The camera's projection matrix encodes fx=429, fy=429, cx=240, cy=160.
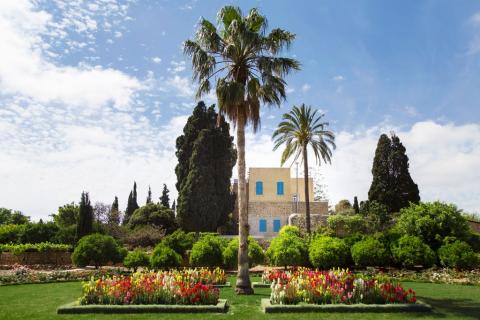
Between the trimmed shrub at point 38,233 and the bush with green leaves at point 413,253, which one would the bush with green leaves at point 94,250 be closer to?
the trimmed shrub at point 38,233

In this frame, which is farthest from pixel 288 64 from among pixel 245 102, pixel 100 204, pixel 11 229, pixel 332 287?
pixel 100 204

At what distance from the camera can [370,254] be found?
889 inches

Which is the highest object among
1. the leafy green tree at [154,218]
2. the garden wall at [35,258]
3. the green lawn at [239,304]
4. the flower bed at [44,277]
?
the leafy green tree at [154,218]

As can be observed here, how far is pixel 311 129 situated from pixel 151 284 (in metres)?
21.3

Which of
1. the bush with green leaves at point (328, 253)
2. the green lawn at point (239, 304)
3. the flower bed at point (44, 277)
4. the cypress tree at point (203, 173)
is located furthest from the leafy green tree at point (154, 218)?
the green lawn at point (239, 304)

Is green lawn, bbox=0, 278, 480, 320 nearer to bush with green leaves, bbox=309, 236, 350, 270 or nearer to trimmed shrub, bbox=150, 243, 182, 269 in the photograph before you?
trimmed shrub, bbox=150, 243, 182, 269

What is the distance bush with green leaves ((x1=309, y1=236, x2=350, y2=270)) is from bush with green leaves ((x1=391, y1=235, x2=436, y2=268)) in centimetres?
267

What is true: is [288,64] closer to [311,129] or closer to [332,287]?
[332,287]

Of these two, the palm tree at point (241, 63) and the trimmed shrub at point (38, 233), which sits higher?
the palm tree at point (241, 63)

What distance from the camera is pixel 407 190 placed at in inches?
1672

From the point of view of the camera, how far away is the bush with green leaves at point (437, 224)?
78.5ft

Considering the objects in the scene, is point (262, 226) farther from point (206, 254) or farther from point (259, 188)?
point (206, 254)

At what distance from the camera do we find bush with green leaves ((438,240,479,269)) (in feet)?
70.2

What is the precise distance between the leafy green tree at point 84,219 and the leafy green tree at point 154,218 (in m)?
8.26
